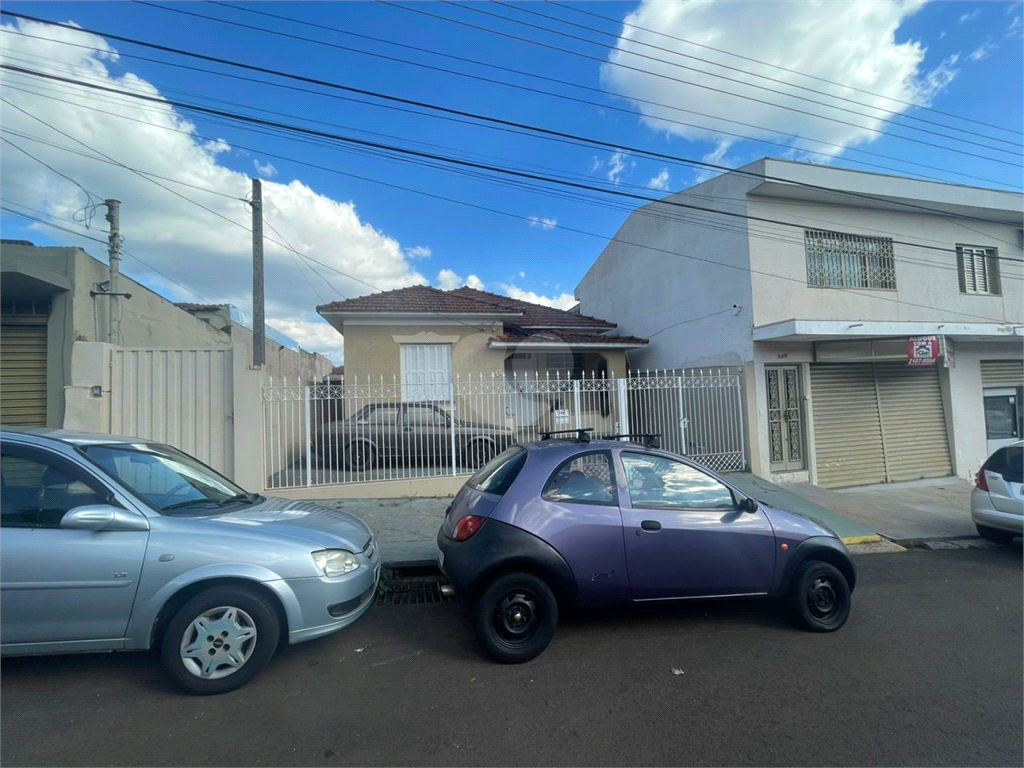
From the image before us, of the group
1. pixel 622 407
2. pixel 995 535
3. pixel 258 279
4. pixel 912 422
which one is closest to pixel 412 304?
pixel 258 279

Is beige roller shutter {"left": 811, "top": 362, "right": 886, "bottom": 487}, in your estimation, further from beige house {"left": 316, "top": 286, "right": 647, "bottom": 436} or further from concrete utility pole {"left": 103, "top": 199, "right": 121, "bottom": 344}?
concrete utility pole {"left": 103, "top": 199, "right": 121, "bottom": 344}

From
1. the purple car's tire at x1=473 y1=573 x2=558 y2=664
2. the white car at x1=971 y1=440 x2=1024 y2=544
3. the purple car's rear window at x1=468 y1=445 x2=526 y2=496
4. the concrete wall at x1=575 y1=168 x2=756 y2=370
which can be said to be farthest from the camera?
the concrete wall at x1=575 y1=168 x2=756 y2=370

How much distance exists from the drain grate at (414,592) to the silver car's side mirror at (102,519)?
7.14 ft

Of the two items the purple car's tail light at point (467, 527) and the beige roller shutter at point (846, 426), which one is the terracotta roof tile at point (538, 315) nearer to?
the beige roller shutter at point (846, 426)

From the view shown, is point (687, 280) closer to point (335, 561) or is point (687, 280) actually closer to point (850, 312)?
point (850, 312)

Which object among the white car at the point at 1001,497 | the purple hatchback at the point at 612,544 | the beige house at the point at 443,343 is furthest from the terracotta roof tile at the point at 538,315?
the purple hatchback at the point at 612,544

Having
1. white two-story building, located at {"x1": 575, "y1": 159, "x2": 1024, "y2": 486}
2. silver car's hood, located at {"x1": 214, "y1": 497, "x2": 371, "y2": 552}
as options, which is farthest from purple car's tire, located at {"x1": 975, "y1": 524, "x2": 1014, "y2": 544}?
silver car's hood, located at {"x1": 214, "y1": 497, "x2": 371, "y2": 552}

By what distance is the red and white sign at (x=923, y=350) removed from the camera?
930 centimetres

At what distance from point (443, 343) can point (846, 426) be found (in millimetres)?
9146

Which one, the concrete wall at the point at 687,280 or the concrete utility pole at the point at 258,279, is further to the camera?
the concrete wall at the point at 687,280

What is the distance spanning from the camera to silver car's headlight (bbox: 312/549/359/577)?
Answer: 3.33m

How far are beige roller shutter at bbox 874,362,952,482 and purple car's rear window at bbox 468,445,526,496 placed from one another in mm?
10509

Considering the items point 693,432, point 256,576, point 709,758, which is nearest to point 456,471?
point 693,432

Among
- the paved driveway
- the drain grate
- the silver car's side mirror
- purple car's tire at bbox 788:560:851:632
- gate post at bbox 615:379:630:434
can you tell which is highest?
gate post at bbox 615:379:630:434
